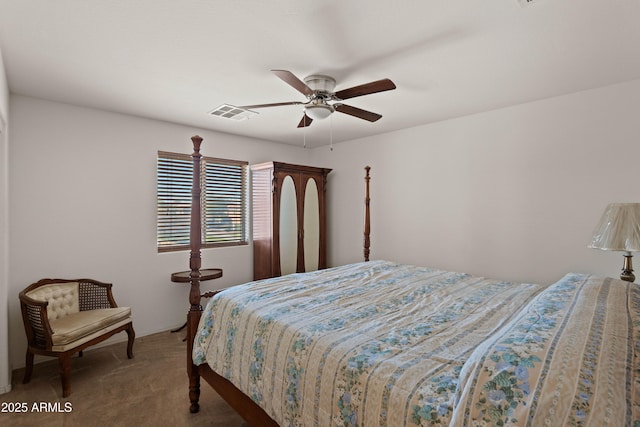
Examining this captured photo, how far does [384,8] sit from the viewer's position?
1680 mm

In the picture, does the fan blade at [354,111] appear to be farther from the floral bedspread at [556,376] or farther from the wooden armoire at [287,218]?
the floral bedspread at [556,376]

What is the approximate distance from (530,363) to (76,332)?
3167mm

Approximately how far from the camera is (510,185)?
3312mm

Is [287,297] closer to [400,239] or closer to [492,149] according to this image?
[400,239]

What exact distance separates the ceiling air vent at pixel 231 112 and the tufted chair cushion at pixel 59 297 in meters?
2.25

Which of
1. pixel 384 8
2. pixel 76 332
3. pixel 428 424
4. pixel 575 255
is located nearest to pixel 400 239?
pixel 575 255

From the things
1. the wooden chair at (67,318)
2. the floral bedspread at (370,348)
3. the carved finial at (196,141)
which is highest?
the carved finial at (196,141)

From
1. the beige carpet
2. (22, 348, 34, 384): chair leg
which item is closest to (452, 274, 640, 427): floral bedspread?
the beige carpet

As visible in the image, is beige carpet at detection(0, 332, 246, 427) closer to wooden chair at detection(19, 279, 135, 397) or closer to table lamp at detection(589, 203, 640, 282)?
wooden chair at detection(19, 279, 135, 397)

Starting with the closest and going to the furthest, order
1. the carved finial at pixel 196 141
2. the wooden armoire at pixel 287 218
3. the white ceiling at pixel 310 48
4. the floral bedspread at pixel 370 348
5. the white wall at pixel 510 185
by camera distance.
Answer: the floral bedspread at pixel 370 348 → the white ceiling at pixel 310 48 → the carved finial at pixel 196 141 → the white wall at pixel 510 185 → the wooden armoire at pixel 287 218

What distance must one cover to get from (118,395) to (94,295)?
1.19 meters

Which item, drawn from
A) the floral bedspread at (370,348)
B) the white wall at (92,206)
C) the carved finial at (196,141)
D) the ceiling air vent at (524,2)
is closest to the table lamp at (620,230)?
the floral bedspread at (370,348)

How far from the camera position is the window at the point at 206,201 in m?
3.85

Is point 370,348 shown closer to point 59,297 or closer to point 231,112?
point 231,112
